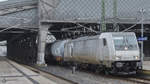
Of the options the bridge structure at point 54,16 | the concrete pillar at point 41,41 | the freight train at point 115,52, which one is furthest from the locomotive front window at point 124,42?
the concrete pillar at point 41,41

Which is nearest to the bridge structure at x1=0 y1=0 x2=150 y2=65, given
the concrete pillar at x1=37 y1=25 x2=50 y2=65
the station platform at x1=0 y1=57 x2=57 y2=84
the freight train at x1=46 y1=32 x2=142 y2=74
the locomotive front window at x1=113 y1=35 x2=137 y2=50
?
the concrete pillar at x1=37 y1=25 x2=50 y2=65

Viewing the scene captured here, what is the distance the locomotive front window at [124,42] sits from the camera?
1995 cm

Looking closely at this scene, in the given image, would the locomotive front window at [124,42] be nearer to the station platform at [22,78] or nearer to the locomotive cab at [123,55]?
the locomotive cab at [123,55]

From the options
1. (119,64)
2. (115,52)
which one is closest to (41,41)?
(115,52)

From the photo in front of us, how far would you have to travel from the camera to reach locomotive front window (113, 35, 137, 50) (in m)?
20.0

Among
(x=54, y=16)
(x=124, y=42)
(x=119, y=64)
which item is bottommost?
(x=119, y=64)

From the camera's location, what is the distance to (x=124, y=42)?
20.3 meters

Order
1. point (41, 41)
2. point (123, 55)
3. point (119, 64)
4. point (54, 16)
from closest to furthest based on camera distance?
point (119, 64)
point (123, 55)
point (41, 41)
point (54, 16)

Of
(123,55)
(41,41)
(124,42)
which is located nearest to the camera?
(123,55)

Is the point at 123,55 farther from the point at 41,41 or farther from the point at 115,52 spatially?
the point at 41,41

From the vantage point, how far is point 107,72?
21250mm

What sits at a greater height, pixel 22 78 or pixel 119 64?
pixel 119 64

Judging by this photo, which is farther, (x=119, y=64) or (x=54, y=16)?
(x=54, y=16)

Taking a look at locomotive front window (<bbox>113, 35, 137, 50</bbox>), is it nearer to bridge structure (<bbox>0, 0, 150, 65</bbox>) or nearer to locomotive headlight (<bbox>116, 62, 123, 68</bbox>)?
locomotive headlight (<bbox>116, 62, 123, 68</bbox>)
